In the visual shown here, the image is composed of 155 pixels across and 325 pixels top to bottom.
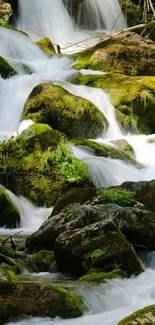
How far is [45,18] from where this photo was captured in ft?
87.6

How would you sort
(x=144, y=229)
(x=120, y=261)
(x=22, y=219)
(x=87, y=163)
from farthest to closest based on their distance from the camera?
1. (x=87, y=163)
2. (x=22, y=219)
3. (x=144, y=229)
4. (x=120, y=261)

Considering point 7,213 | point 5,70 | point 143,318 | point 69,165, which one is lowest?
point 7,213

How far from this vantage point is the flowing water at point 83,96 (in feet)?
17.0

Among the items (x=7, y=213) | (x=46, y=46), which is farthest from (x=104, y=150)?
(x=46, y=46)

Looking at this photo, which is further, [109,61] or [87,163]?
[109,61]

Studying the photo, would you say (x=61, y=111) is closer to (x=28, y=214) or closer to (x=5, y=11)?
(x=28, y=214)

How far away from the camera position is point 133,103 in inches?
603

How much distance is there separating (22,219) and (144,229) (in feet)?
9.93

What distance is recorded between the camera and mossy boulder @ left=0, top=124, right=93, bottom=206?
1002 cm

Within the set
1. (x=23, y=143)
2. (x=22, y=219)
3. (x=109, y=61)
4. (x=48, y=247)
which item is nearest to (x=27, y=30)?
(x=109, y=61)

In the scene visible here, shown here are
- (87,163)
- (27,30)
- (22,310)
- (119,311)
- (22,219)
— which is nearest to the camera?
(22,310)

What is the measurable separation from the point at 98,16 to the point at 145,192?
21.7 metres

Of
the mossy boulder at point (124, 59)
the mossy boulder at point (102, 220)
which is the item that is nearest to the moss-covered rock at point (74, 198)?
the mossy boulder at point (102, 220)

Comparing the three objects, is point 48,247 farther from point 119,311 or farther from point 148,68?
point 148,68
